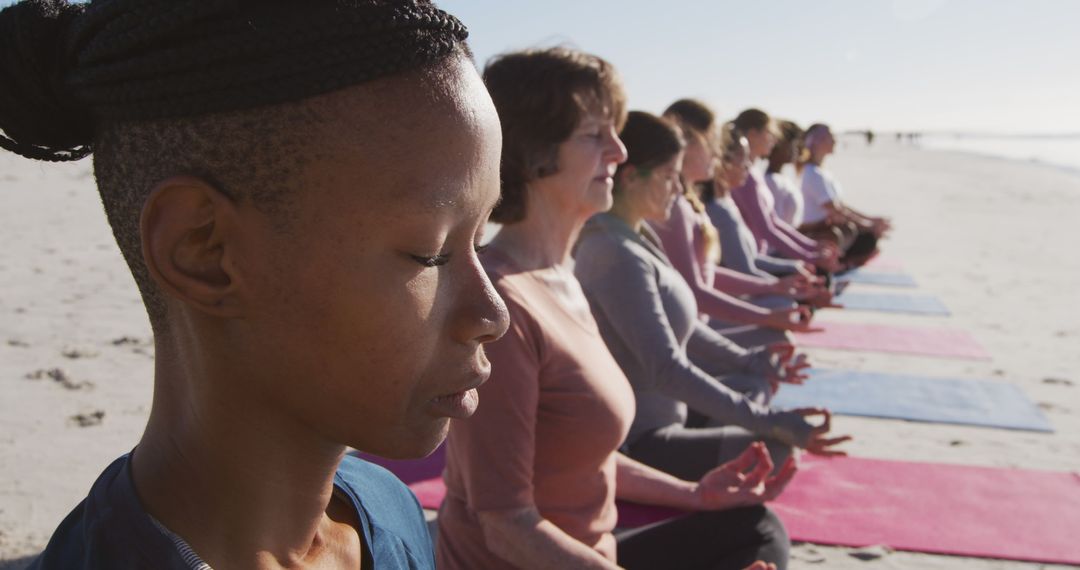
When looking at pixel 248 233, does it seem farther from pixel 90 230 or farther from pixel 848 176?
pixel 848 176

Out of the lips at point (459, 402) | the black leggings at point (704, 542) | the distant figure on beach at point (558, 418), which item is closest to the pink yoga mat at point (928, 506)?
the black leggings at point (704, 542)

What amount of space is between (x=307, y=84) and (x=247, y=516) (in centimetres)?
47

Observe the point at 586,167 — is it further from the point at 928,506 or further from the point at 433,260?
the point at 928,506

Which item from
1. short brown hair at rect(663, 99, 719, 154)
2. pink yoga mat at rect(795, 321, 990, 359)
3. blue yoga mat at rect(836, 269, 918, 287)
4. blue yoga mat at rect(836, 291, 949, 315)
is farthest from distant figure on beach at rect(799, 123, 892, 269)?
short brown hair at rect(663, 99, 719, 154)

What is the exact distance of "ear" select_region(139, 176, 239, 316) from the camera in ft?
2.78

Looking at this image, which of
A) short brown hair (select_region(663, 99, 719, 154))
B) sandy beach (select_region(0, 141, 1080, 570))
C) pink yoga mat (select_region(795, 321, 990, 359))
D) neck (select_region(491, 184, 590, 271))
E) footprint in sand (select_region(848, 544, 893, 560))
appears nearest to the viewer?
neck (select_region(491, 184, 590, 271))

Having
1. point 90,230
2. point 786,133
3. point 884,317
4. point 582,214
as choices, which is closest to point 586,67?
point 582,214

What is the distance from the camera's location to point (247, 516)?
3.23 ft

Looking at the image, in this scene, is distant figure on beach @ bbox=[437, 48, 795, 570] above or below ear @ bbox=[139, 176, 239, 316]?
below

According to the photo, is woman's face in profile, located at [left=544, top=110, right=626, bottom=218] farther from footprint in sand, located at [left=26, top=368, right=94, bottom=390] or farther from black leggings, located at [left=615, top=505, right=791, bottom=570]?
footprint in sand, located at [left=26, top=368, right=94, bottom=390]

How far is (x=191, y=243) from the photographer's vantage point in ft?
2.86

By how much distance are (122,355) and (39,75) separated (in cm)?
540

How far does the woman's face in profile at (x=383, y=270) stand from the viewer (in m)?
0.88

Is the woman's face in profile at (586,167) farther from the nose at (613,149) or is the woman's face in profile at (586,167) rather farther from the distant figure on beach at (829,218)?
the distant figure on beach at (829,218)
